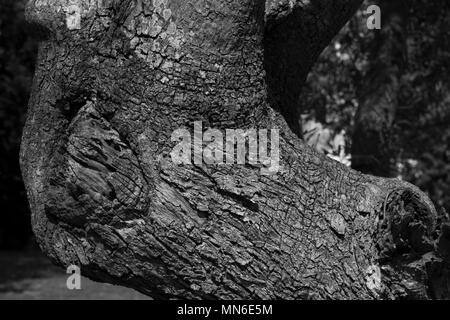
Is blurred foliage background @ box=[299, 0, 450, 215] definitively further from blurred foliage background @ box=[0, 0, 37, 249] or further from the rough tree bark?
blurred foliage background @ box=[0, 0, 37, 249]

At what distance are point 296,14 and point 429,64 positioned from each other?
11.0ft

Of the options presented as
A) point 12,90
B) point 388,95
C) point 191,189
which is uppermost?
point 12,90

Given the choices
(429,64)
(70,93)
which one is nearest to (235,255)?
(70,93)

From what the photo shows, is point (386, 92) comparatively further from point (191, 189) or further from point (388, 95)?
point (191, 189)

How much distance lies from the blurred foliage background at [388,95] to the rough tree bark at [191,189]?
238 centimetres

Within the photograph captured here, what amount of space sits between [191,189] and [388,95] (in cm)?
320

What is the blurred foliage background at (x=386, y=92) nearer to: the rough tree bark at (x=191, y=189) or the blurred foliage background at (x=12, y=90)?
the rough tree bark at (x=191, y=189)

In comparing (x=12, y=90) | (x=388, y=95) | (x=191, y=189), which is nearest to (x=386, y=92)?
(x=388, y=95)

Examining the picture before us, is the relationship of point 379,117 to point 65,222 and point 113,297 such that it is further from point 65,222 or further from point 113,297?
point 113,297

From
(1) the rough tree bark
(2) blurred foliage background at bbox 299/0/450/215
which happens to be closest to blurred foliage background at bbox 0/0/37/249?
(2) blurred foliage background at bbox 299/0/450/215

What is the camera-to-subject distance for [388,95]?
5.32 metres

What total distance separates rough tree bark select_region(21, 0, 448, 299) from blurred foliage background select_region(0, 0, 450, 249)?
93.7 inches

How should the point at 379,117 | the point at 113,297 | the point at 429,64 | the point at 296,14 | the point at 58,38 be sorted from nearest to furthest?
1. the point at 58,38
2. the point at 296,14
3. the point at 379,117
4. the point at 429,64
5. the point at 113,297

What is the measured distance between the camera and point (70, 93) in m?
2.69
